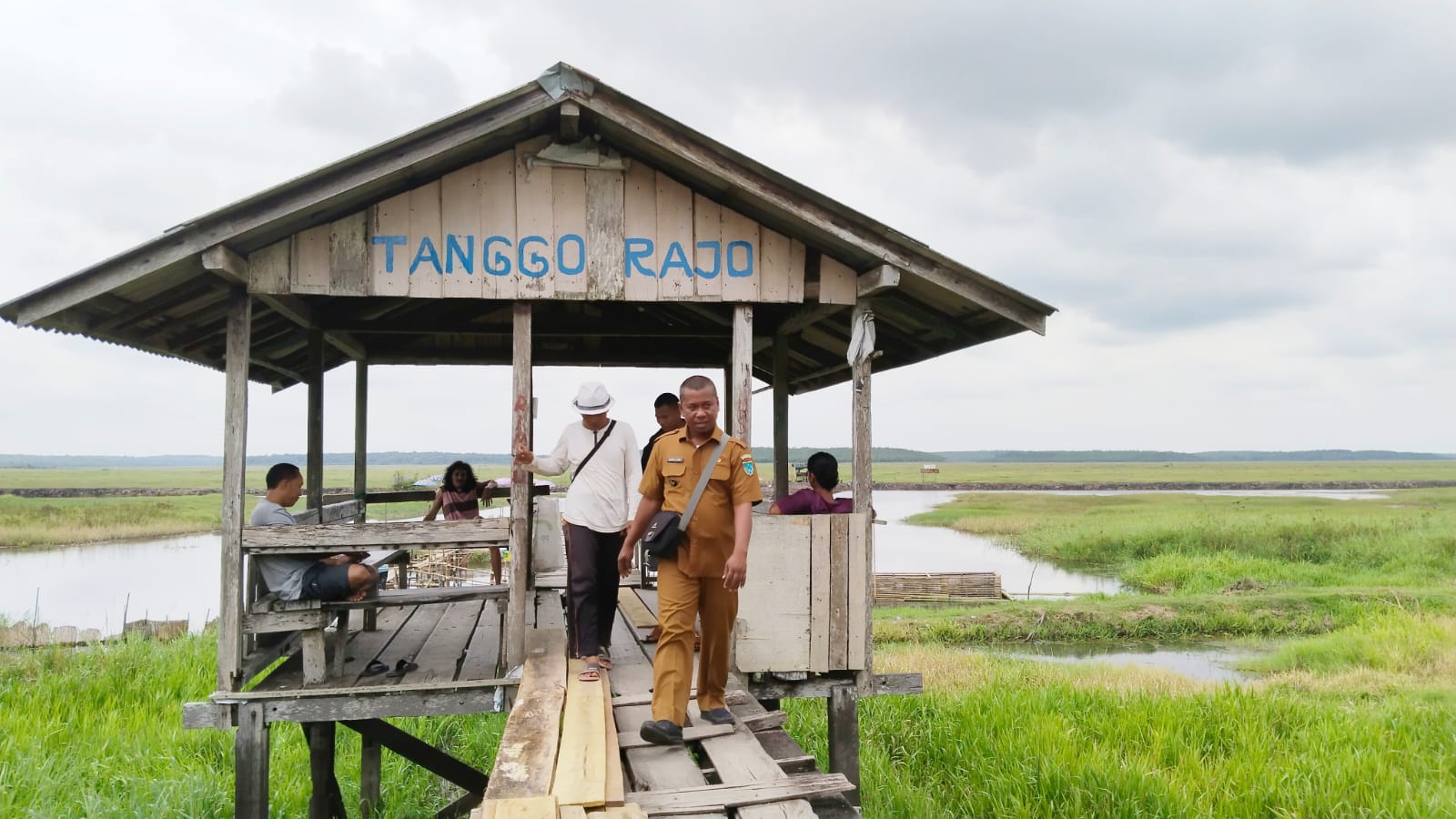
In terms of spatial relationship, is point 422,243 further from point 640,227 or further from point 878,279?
point 878,279

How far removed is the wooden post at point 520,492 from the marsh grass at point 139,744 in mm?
3480

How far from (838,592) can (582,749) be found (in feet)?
7.99

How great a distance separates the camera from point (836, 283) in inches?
247

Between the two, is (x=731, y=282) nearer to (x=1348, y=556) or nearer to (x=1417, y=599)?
(x=1417, y=599)

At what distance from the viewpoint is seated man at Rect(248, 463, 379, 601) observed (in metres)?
5.58

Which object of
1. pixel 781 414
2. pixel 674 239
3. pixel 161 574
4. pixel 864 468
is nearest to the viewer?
pixel 674 239

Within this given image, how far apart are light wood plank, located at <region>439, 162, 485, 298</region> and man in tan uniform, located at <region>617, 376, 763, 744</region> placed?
200 cm

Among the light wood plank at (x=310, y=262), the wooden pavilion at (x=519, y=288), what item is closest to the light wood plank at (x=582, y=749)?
the wooden pavilion at (x=519, y=288)

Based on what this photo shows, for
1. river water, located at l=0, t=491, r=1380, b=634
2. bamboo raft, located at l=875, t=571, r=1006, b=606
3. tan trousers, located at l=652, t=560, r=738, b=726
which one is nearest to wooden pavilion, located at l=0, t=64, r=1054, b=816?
tan trousers, located at l=652, t=560, r=738, b=726

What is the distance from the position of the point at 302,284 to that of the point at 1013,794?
6.57m

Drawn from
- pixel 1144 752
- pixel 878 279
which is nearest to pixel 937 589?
pixel 1144 752

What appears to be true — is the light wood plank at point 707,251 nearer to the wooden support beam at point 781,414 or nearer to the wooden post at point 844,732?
the wooden support beam at point 781,414

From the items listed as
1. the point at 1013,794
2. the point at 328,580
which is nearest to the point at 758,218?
the point at 328,580

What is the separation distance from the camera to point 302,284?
5715 millimetres
